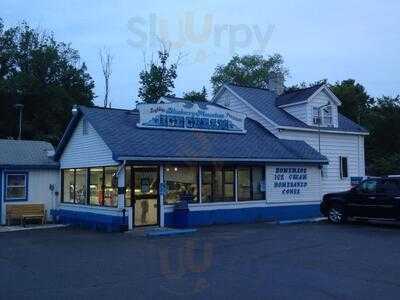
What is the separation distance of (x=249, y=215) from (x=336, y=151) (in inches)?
337

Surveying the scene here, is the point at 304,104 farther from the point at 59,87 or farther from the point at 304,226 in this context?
the point at 59,87

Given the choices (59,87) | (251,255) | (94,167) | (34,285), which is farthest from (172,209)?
(59,87)

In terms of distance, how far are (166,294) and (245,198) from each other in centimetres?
1413

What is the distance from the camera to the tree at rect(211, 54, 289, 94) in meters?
64.9

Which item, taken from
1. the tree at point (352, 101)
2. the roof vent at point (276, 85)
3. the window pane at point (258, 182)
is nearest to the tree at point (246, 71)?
the tree at point (352, 101)

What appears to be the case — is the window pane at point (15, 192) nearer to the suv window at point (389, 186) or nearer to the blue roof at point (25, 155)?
the blue roof at point (25, 155)

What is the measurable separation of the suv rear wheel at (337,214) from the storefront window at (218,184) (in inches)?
153

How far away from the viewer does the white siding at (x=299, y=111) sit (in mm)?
28562

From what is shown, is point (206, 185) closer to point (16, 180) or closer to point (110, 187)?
point (110, 187)

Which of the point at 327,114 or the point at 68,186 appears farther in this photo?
the point at 327,114

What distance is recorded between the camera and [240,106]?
96.7ft

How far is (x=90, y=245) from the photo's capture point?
15625mm

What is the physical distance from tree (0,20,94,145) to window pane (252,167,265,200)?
88.2ft

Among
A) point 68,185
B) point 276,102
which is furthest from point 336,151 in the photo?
point 68,185
